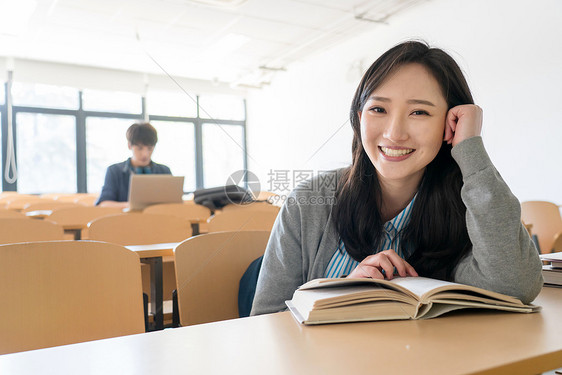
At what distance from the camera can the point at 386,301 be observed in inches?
27.6

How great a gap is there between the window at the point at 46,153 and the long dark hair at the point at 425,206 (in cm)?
761

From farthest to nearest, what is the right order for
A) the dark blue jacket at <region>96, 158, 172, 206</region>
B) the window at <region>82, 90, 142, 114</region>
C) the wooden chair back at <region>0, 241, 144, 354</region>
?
the window at <region>82, 90, 142, 114</region> → the dark blue jacket at <region>96, 158, 172, 206</region> → the wooden chair back at <region>0, 241, 144, 354</region>

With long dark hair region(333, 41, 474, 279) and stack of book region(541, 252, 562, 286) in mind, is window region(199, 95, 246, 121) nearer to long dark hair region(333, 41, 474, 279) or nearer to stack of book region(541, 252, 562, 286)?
long dark hair region(333, 41, 474, 279)

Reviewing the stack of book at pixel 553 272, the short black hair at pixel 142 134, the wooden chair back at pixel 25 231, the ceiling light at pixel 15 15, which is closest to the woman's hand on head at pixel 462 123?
the stack of book at pixel 553 272

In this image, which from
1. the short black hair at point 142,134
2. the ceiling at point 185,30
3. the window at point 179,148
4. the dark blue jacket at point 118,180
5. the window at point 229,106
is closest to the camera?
the short black hair at point 142,134

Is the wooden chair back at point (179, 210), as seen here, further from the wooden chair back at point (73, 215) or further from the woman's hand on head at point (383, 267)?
the woman's hand on head at point (383, 267)

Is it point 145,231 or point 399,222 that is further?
point 145,231

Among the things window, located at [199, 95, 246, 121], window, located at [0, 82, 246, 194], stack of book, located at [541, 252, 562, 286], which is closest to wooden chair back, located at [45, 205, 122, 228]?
stack of book, located at [541, 252, 562, 286]

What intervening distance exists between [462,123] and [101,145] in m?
7.83

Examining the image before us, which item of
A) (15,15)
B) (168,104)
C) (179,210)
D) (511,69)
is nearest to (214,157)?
(168,104)

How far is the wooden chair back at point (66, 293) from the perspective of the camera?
3.41ft

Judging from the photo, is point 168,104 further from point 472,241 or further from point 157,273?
point 472,241

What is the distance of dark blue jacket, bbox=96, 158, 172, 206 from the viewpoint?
3.54 metres

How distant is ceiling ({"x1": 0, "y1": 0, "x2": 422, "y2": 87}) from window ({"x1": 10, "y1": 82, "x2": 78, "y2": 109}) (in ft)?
1.53
